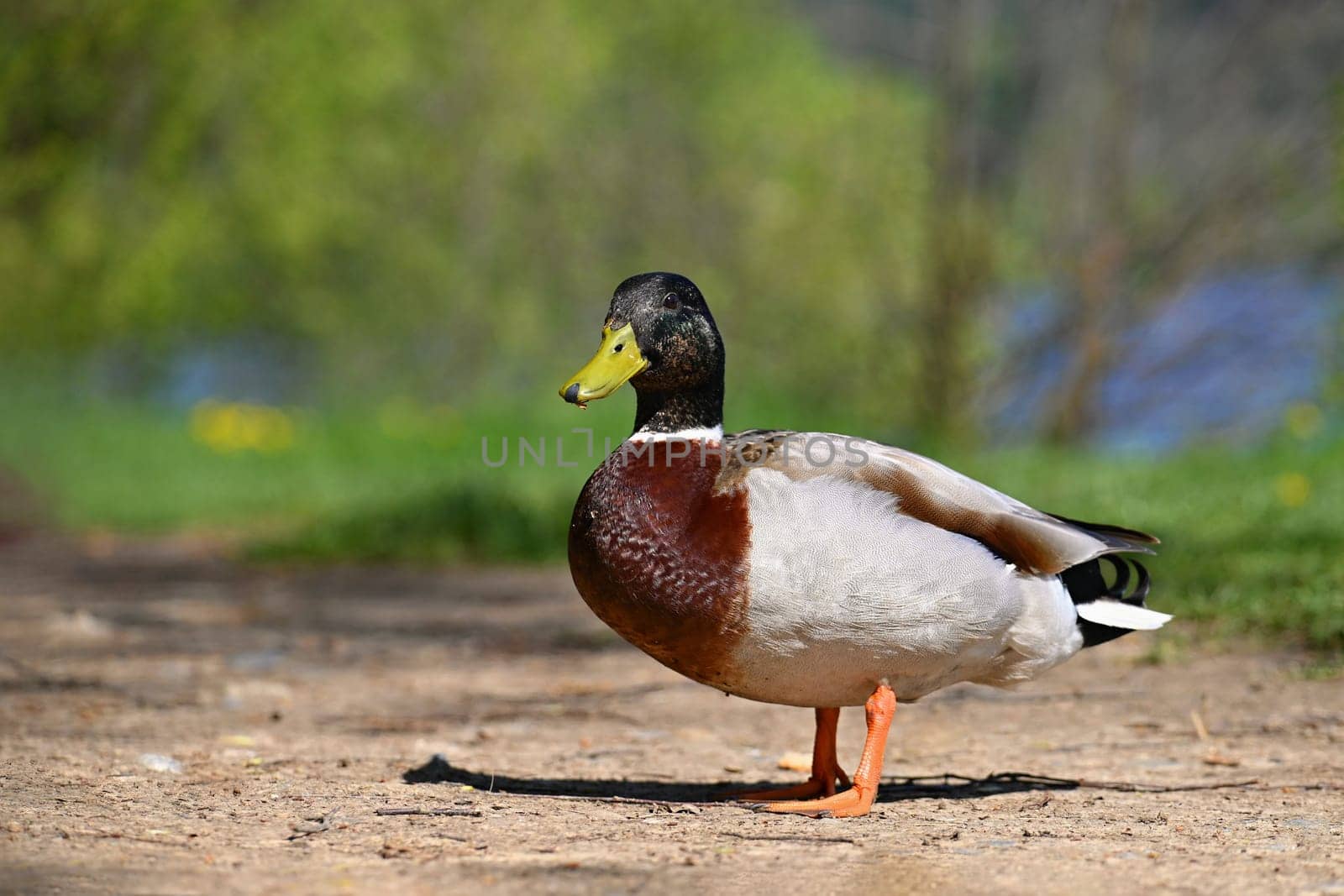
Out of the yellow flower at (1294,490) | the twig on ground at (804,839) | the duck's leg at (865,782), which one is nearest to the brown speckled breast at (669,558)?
the duck's leg at (865,782)

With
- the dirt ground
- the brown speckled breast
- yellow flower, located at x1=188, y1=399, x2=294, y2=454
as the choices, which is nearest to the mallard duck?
the brown speckled breast

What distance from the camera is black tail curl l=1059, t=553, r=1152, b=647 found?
3.30 metres

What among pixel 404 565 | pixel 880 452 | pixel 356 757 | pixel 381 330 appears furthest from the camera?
pixel 381 330

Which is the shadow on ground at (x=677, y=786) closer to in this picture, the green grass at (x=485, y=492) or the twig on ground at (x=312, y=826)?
the twig on ground at (x=312, y=826)

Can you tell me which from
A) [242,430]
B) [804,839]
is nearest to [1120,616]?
[804,839]

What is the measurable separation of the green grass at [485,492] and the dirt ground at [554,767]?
69 centimetres

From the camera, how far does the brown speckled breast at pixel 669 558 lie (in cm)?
289

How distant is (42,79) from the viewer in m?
8.52

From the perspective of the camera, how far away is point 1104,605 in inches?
130

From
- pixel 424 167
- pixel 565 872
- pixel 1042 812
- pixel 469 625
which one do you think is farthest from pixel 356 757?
pixel 424 167

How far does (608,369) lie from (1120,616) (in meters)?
1.23

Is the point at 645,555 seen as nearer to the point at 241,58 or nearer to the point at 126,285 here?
the point at 126,285

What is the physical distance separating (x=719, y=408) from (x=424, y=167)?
53.4 ft

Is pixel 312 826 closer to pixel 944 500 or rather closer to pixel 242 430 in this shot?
pixel 944 500
